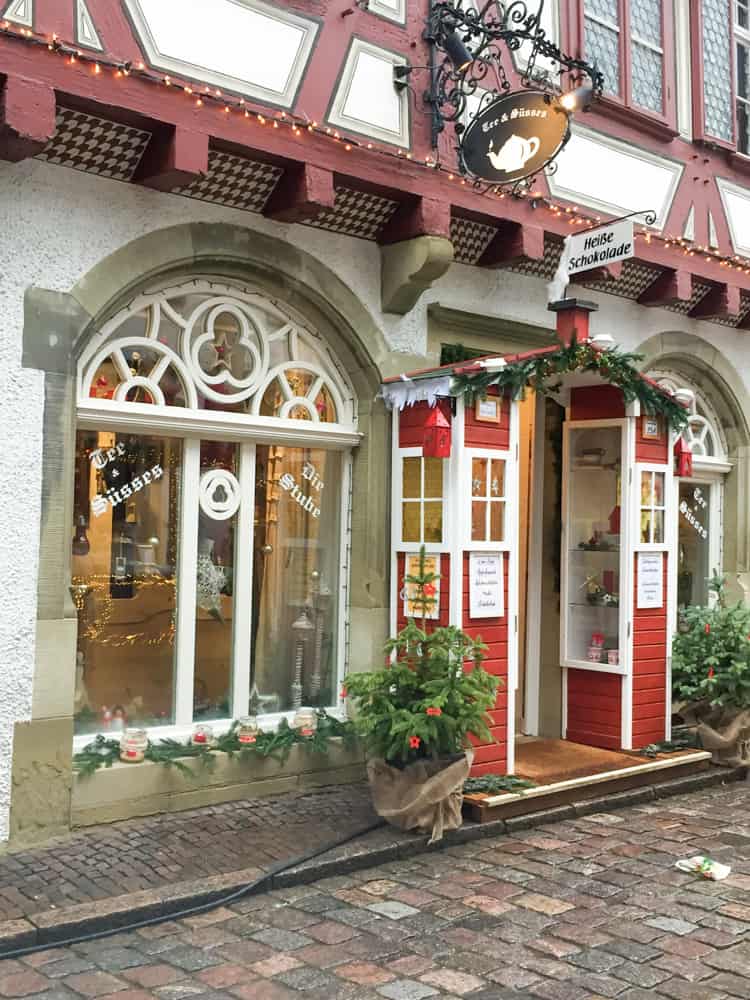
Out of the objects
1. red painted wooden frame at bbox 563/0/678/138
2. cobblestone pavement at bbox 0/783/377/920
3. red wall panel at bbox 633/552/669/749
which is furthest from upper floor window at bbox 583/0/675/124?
cobblestone pavement at bbox 0/783/377/920

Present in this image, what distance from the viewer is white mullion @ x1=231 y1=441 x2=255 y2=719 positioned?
273 inches

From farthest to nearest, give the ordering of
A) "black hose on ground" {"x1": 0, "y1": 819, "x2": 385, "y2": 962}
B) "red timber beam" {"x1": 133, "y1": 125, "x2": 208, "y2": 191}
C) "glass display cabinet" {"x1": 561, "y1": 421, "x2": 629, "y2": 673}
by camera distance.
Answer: "glass display cabinet" {"x1": 561, "y1": 421, "x2": 629, "y2": 673}, "red timber beam" {"x1": 133, "y1": 125, "x2": 208, "y2": 191}, "black hose on ground" {"x1": 0, "y1": 819, "x2": 385, "y2": 962}

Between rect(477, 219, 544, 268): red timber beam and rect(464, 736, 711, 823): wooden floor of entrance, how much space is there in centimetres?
355

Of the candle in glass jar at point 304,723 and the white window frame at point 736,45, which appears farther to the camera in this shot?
the white window frame at point 736,45

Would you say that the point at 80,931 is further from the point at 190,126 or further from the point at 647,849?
the point at 190,126

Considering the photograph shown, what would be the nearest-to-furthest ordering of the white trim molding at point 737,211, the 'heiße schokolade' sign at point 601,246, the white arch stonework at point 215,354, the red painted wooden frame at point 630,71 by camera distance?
the white arch stonework at point 215,354, the 'heiße schokolade' sign at point 601,246, the red painted wooden frame at point 630,71, the white trim molding at point 737,211

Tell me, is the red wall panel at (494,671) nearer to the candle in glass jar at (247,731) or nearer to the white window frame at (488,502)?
the white window frame at (488,502)

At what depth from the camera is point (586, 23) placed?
8875mm

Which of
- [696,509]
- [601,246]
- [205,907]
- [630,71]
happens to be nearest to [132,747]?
[205,907]

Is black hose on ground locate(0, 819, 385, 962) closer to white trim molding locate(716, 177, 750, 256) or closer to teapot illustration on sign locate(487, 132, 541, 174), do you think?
teapot illustration on sign locate(487, 132, 541, 174)

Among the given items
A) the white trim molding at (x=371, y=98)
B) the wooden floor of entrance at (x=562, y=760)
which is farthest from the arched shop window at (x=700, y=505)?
the white trim molding at (x=371, y=98)

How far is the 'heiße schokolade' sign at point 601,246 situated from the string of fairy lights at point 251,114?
1.13ft

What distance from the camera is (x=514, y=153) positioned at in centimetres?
712

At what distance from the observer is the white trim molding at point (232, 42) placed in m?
6.05
